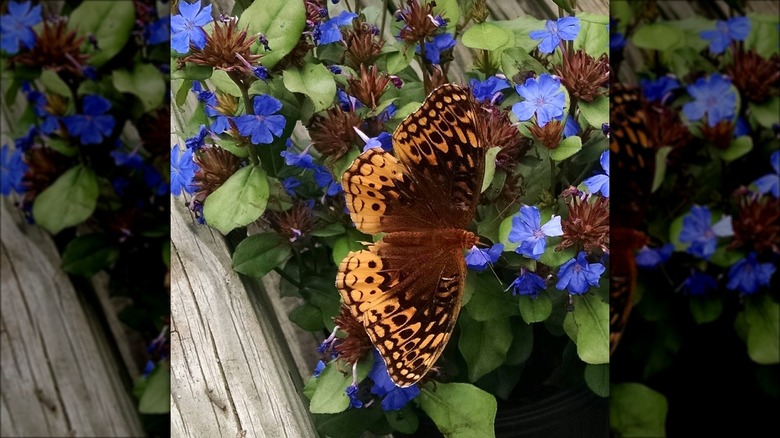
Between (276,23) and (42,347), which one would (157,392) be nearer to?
(42,347)

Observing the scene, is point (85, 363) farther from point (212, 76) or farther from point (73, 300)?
point (212, 76)

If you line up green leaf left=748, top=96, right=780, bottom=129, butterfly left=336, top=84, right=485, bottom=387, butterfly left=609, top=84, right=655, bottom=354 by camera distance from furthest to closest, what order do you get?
green leaf left=748, top=96, right=780, bottom=129 < butterfly left=609, top=84, right=655, bottom=354 < butterfly left=336, top=84, right=485, bottom=387

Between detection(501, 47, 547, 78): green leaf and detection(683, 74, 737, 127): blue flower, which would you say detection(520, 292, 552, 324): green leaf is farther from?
detection(683, 74, 737, 127): blue flower

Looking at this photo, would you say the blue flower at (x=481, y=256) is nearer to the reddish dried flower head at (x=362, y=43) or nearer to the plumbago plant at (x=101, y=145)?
the reddish dried flower head at (x=362, y=43)

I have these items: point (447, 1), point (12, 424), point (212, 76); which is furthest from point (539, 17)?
point (12, 424)

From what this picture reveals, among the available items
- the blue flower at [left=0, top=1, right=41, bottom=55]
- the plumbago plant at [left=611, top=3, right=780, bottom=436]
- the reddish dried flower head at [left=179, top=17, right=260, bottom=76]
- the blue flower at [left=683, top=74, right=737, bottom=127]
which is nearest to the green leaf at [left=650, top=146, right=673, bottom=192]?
the plumbago plant at [left=611, top=3, right=780, bottom=436]

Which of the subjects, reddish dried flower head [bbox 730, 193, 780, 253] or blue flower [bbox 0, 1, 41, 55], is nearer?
reddish dried flower head [bbox 730, 193, 780, 253]

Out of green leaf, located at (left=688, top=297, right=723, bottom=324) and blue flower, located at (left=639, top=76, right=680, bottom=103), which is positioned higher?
blue flower, located at (left=639, top=76, right=680, bottom=103)
